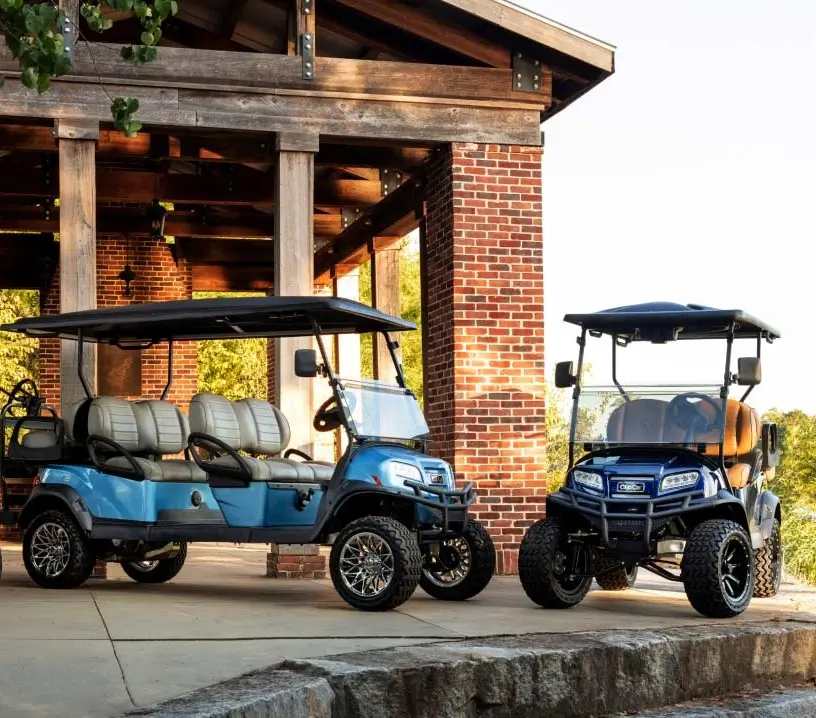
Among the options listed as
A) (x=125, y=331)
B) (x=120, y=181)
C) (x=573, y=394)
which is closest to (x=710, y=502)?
(x=573, y=394)

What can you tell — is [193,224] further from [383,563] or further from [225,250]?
[383,563]

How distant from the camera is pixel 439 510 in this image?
8383 millimetres

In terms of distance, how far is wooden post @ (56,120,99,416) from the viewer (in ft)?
36.1

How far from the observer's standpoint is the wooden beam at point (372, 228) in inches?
554

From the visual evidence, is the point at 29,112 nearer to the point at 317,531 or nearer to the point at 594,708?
the point at 317,531

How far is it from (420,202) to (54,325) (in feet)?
15.7

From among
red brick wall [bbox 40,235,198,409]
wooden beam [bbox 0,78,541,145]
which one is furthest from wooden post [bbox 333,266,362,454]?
wooden beam [bbox 0,78,541,145]

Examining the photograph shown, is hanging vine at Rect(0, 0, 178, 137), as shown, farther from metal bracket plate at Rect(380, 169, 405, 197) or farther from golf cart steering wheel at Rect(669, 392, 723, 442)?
metal bracket plate at Rect(380, 169, 405, 197)

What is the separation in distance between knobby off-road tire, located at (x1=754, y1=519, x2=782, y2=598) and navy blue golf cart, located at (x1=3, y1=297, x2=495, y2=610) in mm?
2008

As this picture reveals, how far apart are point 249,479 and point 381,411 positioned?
979 mm

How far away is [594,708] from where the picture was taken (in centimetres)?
652

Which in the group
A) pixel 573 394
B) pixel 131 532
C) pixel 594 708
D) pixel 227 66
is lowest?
pixel 594 708

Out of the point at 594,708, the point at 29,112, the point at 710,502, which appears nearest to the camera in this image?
the point at 594,708

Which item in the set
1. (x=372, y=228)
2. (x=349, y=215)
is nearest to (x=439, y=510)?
(x=372, y=228)
